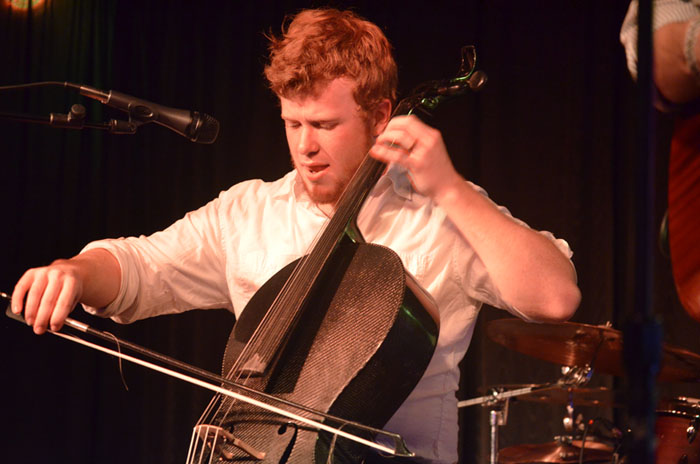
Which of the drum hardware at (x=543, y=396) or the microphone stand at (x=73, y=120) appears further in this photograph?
the drum hardware at (x=543, y=396)

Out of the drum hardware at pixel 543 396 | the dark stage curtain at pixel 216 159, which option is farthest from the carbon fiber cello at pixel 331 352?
the dark stage curtain at pixel 216 159

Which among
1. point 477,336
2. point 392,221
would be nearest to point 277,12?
point 477,336

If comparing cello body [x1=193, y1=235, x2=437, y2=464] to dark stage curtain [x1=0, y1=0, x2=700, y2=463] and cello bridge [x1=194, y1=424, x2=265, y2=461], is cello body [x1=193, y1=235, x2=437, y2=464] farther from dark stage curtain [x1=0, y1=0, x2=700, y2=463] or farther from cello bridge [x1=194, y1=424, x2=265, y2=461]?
dark stage curtain [x1=0, y1=0, x2=700, y2=463]

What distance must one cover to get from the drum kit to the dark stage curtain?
53 centimetres

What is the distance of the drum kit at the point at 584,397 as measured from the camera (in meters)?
2.79

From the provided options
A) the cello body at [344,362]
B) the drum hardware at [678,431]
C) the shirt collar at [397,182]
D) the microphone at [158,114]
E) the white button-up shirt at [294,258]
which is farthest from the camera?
the drum hardware at [678,431]

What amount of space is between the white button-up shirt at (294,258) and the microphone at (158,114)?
45 centimetres

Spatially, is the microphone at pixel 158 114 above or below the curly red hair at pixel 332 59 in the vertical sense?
below

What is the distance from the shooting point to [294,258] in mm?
2107

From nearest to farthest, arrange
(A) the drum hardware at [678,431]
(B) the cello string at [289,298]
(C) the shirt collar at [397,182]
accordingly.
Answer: (B) the cello string at [289,298]
(C) the shirt collar at [397,182]
(A) the drum hardware at [678,431]

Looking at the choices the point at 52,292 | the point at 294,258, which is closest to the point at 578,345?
the point at 294,258

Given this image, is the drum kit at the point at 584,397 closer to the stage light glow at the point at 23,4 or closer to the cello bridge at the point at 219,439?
the cello bridge at the point at 219,439

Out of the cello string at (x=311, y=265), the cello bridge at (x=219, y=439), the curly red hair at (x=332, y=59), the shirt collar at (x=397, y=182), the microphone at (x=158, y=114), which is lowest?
the cello bridge at (x=219, y=439)

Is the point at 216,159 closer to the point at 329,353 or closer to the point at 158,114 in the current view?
the point at 158,114
